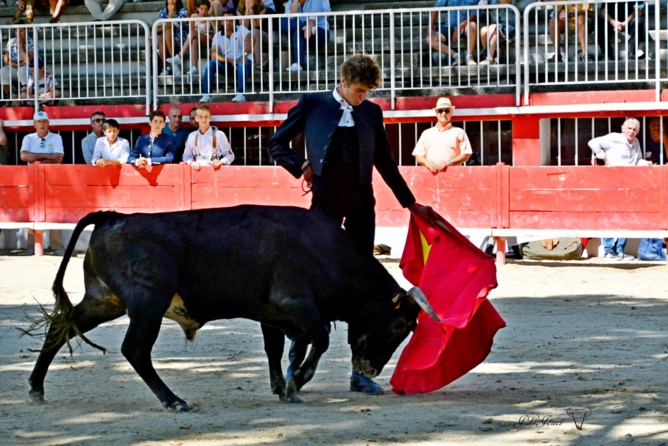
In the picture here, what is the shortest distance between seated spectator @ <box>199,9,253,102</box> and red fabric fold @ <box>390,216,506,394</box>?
9663mm

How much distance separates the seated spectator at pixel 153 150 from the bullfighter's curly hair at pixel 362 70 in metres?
8.86

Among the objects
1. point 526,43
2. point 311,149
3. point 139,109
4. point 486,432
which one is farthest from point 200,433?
point 139,109

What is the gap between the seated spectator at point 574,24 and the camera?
1477 cm

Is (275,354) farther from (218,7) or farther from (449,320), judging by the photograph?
(218,7)

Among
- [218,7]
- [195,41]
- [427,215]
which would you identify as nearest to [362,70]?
[427,215]

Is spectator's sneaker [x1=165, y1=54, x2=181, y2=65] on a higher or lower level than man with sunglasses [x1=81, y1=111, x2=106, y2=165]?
higher

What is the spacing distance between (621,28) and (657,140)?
Result: 1.35 meters

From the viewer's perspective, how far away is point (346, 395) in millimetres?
6465

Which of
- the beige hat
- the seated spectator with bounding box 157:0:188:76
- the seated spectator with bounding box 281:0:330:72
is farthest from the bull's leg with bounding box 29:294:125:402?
the seated spectator with bounding box 157:0:188:76

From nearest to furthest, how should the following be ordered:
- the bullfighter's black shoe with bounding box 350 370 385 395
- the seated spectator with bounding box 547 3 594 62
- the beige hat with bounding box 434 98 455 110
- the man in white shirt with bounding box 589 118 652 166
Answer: the bullfighter's black shoe with bounding box 350 370 385 395, the man in white shirt with bounding box 589 118 652 166, the beige hat with bounding box 434 98 455 110, the seated spectator with bounding box 547 3 594 62

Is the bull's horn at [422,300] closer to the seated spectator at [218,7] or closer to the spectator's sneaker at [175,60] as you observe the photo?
the spectator's sneaker at [175,60]

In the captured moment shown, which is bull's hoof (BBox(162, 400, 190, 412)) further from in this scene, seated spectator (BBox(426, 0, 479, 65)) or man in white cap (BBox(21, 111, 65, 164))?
man in white cap (BBox(21, 111, 65, 164))

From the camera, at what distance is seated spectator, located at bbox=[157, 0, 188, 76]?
16.4 metres

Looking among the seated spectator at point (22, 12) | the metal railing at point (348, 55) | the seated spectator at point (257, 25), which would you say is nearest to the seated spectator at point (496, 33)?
the metal railing at point (348, 55)
